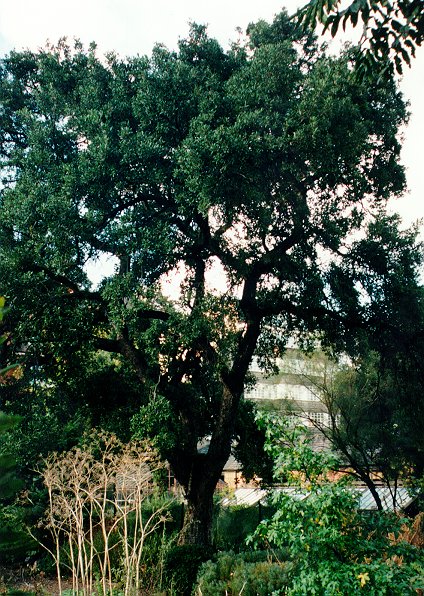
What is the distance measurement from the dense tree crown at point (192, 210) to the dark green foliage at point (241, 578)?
3235 millimetres

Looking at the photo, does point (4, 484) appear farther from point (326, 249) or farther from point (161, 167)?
point (326, 249)

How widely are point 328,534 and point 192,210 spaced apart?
7613mm

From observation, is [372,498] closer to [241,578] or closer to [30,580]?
[30,580]

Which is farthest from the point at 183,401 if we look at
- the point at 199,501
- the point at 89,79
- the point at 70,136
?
the point at 89,79

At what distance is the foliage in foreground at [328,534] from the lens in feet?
16.7

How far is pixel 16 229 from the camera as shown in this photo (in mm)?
A: 11391

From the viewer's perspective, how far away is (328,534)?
525cm

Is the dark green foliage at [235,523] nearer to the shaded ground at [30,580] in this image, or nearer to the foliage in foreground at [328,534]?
the shaded ground at [30,580]

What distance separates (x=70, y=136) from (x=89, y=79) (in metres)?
1.28

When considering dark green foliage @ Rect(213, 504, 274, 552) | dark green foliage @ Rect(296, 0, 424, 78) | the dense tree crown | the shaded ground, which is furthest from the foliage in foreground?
dark green foliage @ Rect(213, 504, 274, 552)

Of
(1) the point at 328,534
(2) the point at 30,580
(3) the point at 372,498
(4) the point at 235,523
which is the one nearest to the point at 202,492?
(2) the point at 30,580

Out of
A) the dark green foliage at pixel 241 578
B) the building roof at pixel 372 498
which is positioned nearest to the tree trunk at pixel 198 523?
the building roof at pixel 372 498

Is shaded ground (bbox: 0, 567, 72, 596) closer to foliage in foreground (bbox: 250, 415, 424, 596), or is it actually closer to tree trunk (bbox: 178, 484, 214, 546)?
tree trunk (bbox: 178, 484, 214, 546)

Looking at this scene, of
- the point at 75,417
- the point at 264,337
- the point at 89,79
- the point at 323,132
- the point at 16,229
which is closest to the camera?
the point at 323,132
